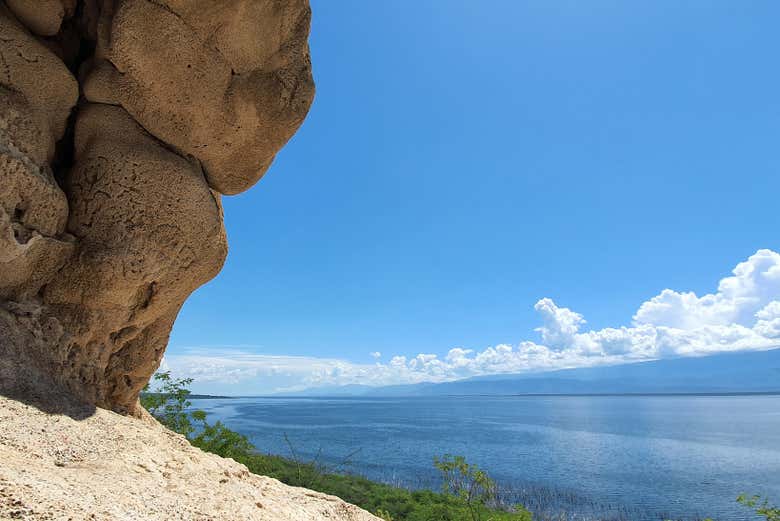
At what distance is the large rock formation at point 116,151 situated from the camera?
195 inches

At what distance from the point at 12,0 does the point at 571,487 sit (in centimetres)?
3998

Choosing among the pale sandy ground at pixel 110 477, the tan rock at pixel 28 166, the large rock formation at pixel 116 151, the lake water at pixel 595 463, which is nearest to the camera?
the pale sandy ground at pixel 110 477

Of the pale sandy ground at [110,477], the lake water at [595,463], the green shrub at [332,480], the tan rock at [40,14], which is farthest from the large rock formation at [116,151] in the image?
the lake water at [595,463]

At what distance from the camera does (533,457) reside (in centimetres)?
4703

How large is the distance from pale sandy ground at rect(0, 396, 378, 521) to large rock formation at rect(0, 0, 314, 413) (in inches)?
30.0

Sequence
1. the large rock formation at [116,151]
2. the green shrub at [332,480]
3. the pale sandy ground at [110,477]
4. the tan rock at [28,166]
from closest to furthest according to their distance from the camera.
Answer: the pale sandy ground at [110,477] < the tan rock at [28,166] < the large rock formation at [116,151] < the green shrub at [332,480]

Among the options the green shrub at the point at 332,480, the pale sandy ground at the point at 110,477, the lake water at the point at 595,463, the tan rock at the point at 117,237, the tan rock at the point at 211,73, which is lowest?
the lake water at the point at 595,463

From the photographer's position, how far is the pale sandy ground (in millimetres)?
2904

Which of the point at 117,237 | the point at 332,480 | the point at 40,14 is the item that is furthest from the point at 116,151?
the point at 332,480

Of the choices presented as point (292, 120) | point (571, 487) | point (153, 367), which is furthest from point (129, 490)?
point (571, 487)

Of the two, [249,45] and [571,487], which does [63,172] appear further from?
[571,487]

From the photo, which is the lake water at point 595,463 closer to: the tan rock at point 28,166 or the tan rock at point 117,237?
the tan rock at point 117,237

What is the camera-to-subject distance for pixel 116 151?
5.70 metres

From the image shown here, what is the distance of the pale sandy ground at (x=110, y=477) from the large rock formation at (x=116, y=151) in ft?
2.50
